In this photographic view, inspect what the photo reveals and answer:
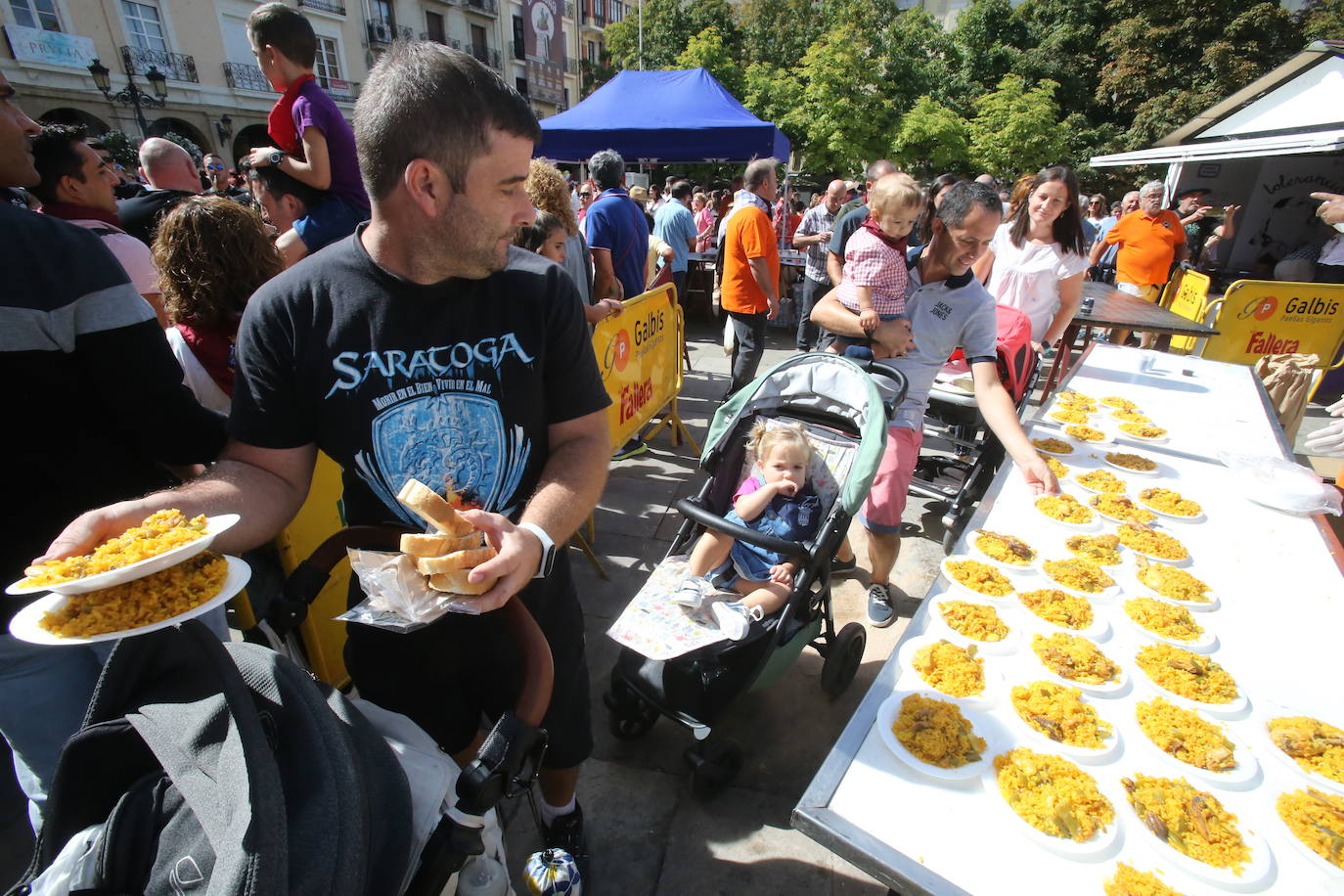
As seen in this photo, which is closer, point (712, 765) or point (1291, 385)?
point (712, 765)

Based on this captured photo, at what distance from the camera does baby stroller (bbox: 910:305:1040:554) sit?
395 cm

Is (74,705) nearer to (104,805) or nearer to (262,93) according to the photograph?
(104,805)

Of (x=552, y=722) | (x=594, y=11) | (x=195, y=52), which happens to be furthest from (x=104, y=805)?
(x=594, y=11)

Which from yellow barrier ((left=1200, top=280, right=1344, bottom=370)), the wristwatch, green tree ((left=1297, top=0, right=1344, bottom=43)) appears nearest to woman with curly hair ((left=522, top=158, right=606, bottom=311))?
the wristwatch

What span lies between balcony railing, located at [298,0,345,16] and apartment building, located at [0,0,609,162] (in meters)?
0.04

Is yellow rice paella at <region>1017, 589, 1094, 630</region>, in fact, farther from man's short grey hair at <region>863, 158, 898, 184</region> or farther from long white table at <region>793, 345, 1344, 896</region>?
man's short grey hair at <region>863, 158, 898, 184</region>

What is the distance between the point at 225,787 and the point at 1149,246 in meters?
9.99

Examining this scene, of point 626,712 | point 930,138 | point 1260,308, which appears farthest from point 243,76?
point 1260,308

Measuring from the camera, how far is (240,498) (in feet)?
4.35

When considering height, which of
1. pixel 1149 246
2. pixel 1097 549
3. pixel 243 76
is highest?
pixel 243 76

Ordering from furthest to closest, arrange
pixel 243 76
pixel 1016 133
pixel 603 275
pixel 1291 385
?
1. pixel 243 76
2. pixel 1016 133
3. pixel 603 275
4. pixel 1291 385

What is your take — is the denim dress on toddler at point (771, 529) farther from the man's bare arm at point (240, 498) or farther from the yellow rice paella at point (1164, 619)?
the man's bare arm at point (240, 498)

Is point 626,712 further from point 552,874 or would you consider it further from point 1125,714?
point 1125,714

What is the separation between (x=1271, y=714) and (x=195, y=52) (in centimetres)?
3348
